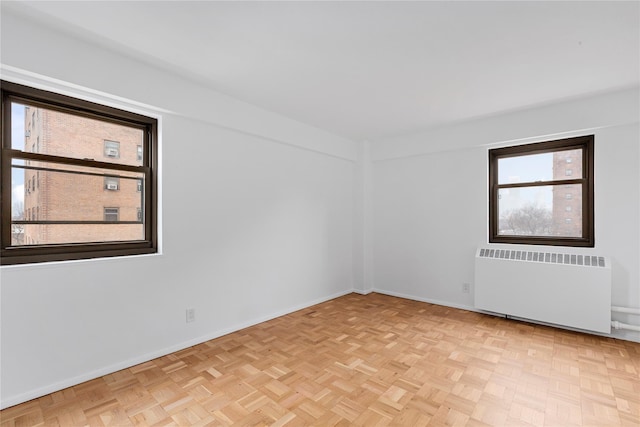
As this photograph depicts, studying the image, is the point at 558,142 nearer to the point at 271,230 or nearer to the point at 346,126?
the point at 346,126

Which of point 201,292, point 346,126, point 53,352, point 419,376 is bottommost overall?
point 419,376

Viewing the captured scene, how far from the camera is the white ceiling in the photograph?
196 centimetres

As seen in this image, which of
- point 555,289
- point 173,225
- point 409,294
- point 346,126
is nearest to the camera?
point 173,225

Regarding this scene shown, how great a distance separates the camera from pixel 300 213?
4.36 meters

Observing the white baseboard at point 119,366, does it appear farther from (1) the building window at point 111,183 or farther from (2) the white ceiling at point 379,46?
(2) the white ceiling at point 379,46

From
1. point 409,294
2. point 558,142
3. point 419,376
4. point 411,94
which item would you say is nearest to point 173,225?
point 419,376

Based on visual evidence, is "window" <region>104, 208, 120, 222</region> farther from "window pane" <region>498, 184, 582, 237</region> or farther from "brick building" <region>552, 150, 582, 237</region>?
"brick building" <region>552, 150, 582, 237</region>

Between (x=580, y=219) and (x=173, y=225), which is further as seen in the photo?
(x=580, y=219)

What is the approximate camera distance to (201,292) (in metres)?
3.16

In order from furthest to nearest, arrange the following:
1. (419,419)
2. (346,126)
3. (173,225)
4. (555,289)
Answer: (346,126) → (555,289) → (173,225) → (419,419)

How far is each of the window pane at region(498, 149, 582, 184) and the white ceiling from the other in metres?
0.75

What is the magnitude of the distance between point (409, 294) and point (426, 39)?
12.2 feet

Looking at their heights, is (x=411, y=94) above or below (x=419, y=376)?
above

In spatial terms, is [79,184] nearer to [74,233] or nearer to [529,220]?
[74,233]
